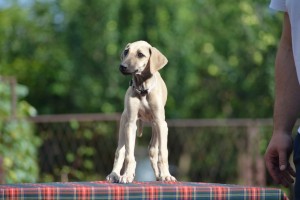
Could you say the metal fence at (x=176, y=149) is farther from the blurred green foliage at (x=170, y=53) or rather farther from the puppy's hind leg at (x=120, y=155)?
the puppy's hind leg at (x=120, y=155)

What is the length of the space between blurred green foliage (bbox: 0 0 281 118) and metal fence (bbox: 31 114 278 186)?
136 inches

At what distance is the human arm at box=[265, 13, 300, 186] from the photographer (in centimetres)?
296

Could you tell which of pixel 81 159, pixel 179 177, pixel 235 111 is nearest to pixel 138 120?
pixel 81 159

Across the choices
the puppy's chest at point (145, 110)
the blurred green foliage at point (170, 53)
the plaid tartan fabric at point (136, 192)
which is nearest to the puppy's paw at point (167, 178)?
the puppy's chest at point (145, 110)

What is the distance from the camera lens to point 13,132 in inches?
373

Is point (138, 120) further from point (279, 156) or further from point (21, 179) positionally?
point (21, 179)

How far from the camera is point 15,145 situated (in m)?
9.49

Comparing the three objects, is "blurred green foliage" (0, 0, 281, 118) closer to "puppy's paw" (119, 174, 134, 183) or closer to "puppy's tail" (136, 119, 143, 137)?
"puppy's tail" (136, 119, 143, 137)

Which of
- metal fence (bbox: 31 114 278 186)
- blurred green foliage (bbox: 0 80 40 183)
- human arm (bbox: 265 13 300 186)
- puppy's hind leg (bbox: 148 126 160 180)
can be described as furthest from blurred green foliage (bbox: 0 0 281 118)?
human arm (bbox: 265 13 300 186)

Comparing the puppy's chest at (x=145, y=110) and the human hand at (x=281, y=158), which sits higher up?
the puppy's chest at (x=145, y=110)

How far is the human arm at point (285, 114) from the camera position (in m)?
2.96

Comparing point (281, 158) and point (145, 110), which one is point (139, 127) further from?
point (281, 158)

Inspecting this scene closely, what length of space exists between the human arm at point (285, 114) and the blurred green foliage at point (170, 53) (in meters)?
12.3

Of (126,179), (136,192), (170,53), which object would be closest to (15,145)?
(126,179)
